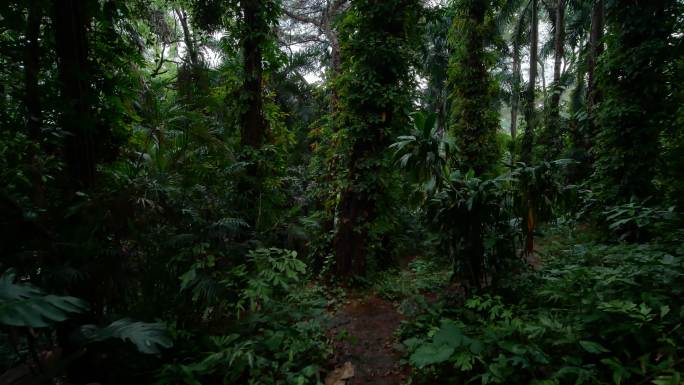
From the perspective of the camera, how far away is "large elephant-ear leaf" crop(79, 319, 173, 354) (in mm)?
1989

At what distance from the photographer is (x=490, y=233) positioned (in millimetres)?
3861

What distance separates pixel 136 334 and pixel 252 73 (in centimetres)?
408

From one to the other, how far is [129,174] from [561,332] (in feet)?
12.8

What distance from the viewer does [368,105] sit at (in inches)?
207

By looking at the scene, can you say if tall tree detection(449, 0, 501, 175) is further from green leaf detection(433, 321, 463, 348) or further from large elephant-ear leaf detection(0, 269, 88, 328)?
large elephant-ear leaf detection(0, 269, 88, 328)

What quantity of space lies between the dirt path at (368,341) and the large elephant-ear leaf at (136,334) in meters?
1.62

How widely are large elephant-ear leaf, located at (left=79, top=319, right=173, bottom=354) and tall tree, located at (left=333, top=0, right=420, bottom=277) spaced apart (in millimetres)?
3469

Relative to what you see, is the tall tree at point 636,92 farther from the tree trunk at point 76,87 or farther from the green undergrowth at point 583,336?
the tree trunk at point 76,87

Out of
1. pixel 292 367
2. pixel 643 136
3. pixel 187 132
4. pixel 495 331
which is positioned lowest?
pixel 292 367

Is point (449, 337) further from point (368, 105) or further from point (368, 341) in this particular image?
point (368, 105)

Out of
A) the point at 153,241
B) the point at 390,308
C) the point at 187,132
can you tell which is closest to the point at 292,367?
the point at 153,241

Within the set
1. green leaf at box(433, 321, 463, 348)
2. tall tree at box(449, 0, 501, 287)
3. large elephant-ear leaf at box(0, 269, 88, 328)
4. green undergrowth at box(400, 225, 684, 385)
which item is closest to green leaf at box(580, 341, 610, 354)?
green undergrowth at box(400, 225, 684, 385)

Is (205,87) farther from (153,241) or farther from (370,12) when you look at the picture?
(370,12)

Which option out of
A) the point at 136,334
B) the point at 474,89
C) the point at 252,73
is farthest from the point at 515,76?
the point at 136,334
